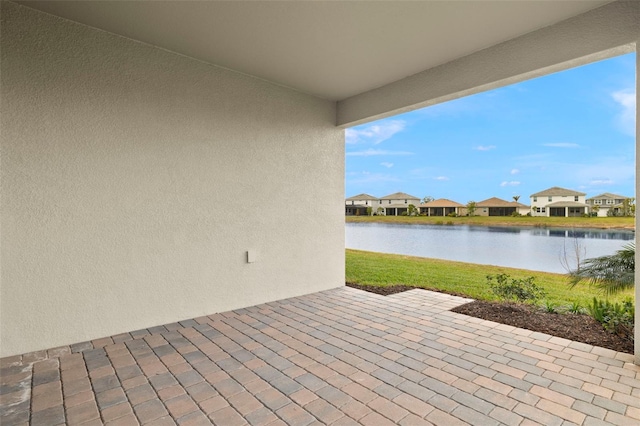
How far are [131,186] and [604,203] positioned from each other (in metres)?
5.76

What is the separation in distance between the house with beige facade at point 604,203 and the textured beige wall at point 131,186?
3747mm

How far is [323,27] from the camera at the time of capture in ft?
9.48

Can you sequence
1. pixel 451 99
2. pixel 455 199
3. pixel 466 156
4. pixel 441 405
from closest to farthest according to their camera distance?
pixel 441 405 → pixel 451 99 → pixel 455 199 → pixel 466 156

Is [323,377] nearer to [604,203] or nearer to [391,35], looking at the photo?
[391,35]

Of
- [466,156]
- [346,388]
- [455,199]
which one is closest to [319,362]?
[346,388]


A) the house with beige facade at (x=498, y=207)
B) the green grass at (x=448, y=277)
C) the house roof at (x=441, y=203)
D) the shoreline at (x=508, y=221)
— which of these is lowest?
the green grass at (x=448, y=277)

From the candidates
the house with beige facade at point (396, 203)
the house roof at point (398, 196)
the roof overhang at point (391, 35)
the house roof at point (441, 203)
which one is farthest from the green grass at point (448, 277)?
the roof overhang at point (391, 35)

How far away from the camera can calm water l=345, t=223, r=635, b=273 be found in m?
3.76

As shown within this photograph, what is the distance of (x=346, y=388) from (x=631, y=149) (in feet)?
9.85

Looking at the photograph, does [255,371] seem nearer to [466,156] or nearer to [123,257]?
[123,257]

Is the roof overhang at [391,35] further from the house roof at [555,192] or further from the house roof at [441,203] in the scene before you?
the house roof at [441,203]

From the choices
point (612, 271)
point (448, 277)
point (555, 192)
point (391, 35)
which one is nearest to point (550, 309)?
point (612, 271)

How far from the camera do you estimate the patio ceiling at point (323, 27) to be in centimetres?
259

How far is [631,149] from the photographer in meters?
2.59
